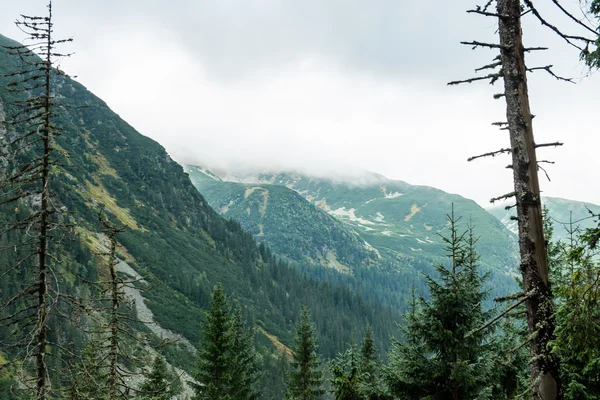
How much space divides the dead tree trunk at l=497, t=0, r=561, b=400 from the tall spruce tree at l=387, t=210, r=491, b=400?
524cm

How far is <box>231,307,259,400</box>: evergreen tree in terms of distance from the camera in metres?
27.3

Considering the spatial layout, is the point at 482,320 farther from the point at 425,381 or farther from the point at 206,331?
the point at 206,331

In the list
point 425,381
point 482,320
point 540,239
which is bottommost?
point 425,381

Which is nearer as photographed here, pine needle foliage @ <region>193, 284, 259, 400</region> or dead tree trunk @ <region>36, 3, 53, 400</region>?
dead tree trunk @ <region>36, 3, 53, 400</region>

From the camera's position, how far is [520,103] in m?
7.55

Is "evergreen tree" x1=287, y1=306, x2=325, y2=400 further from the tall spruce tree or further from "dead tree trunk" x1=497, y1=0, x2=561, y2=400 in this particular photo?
"dead tree trunk" x1=497, y1=0, x2=561, y2=400

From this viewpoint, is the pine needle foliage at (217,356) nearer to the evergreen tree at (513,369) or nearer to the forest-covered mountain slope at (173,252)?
the evergreen tree at (513,369)

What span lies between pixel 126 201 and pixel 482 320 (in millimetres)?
164377

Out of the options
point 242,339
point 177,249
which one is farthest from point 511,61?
point 177,249

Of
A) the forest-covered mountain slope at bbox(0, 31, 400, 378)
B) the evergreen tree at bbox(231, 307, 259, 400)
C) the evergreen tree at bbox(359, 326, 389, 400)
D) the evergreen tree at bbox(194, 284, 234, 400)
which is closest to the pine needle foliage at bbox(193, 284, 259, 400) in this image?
the evergreen tree at bbox(194, 284, 234, 400)

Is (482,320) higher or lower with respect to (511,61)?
lower

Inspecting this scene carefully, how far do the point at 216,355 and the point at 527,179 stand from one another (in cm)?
2254

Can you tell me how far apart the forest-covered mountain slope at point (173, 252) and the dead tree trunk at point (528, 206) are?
87.0 meters

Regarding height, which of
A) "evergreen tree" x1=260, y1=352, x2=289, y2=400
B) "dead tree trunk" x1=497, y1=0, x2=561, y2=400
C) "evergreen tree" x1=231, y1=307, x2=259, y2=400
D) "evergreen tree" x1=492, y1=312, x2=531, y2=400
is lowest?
"evergreen tree" x1=260, y1=352, x2=289, y2=400
